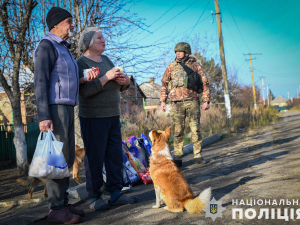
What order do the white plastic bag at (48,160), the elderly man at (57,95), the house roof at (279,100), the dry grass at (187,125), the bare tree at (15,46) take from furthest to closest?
the house roof at (279,100), the dry grass at (187,125), the bare tree at (15,46), the elderly man at (57,95), the white plastic bag at (48,160)

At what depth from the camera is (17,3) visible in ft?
17.7

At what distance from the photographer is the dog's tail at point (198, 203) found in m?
2.50

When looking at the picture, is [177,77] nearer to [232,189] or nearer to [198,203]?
[232,189]

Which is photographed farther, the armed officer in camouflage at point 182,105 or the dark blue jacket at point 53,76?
the armed officer in camouflage at point 182,105

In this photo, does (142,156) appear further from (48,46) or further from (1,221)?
(48,46)

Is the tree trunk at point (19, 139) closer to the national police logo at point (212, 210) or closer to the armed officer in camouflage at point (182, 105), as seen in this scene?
the armed officer in camouflage at point (182, 105)

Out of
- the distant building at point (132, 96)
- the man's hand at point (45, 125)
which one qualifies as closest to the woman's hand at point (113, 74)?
the man's hand at point (45, 125)

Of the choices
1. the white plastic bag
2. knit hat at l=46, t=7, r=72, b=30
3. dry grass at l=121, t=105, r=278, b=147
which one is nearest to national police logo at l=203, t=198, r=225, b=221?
the white plastic bag

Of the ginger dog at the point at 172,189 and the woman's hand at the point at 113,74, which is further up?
the woman's hand at the point at 113,74

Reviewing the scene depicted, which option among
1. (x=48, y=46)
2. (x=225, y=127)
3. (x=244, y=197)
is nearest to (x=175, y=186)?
(x=244, y=197)

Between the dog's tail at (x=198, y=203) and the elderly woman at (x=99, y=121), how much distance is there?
93 cm

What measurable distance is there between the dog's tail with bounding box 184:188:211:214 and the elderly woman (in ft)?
3.06

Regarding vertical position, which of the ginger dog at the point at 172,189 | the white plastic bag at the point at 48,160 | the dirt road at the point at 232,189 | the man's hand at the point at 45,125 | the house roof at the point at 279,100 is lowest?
the dirt road at the point at 232,189

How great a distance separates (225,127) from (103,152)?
391 inches
